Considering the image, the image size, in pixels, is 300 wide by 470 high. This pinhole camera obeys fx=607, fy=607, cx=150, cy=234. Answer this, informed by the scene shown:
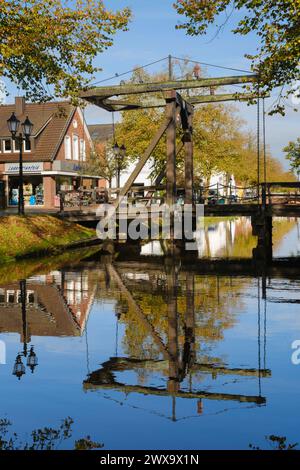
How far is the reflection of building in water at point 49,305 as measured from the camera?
30.7 ft

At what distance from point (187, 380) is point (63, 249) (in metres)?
17.3

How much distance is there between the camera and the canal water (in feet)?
17.3

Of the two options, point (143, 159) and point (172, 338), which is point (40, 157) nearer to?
point (143, 159)

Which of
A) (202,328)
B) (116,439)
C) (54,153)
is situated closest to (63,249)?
(202,328)

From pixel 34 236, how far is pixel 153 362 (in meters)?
15.7

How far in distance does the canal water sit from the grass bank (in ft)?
19.8

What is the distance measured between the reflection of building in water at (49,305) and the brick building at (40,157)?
1306 inches

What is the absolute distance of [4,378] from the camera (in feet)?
22.0

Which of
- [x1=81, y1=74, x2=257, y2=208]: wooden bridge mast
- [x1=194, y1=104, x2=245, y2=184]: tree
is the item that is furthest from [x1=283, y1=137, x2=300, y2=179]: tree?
[x1=81, y1=74, x2=257, y2=208]: wooden bridge mast

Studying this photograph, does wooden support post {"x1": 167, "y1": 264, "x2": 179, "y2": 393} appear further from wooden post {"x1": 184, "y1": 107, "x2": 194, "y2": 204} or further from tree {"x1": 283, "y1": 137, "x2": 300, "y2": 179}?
tree {"x1": 283, "y1": 137, "x2": 300, "y2": 179}

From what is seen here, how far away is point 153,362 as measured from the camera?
729 centimetres

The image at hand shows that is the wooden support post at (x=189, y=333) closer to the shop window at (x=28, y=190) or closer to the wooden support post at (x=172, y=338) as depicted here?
the wooden support post at (x=172, y=338)

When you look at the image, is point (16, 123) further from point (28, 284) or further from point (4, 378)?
point (4, 378)

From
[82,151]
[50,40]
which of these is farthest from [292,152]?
[50,40]
